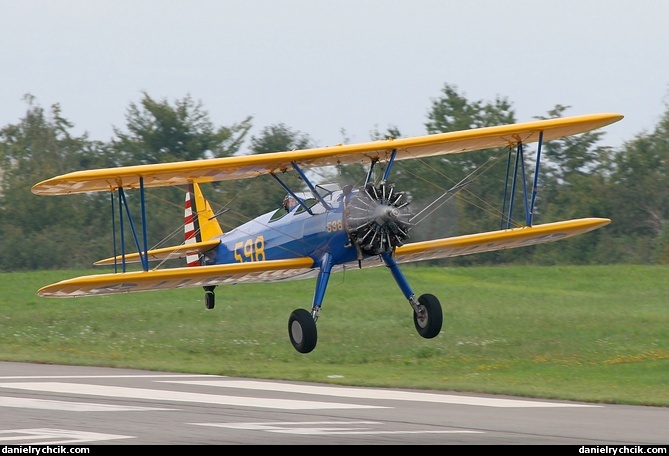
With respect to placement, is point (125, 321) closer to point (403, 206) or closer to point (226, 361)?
point (226, 361)

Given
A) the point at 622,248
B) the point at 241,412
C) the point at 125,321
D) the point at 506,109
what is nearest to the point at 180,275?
the point at 241,412

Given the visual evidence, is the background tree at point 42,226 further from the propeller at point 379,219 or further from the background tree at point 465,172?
the propeller at point 379,219

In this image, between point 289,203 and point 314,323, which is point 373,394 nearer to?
point 314,323

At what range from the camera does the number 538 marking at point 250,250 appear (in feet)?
62.3

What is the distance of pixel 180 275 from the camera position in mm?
17109

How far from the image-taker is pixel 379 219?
645 inches

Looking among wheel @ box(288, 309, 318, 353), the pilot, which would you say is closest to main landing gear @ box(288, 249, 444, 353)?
wheel @ box(288, 309, 318, 353)

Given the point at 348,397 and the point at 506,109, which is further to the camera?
the point at 506,109

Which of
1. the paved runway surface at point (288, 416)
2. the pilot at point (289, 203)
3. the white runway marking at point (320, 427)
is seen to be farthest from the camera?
the pilot at point (289, 203)

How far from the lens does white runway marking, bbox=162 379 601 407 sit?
13.2 m

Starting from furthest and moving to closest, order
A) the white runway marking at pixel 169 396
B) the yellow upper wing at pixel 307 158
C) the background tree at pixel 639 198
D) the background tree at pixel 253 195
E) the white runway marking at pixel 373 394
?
the background tree at pixel 639 198 → the background tree at pixel 253 195 → the yellow upper wing at pixel 307 158 → the white runway marking at pixel 373 394 → the white runway marking at pixel 169 396

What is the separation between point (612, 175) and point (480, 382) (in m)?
41.0

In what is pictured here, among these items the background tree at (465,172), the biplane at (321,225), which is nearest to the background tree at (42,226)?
the background tree at (465,172)

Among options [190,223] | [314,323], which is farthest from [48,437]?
[190,223]
